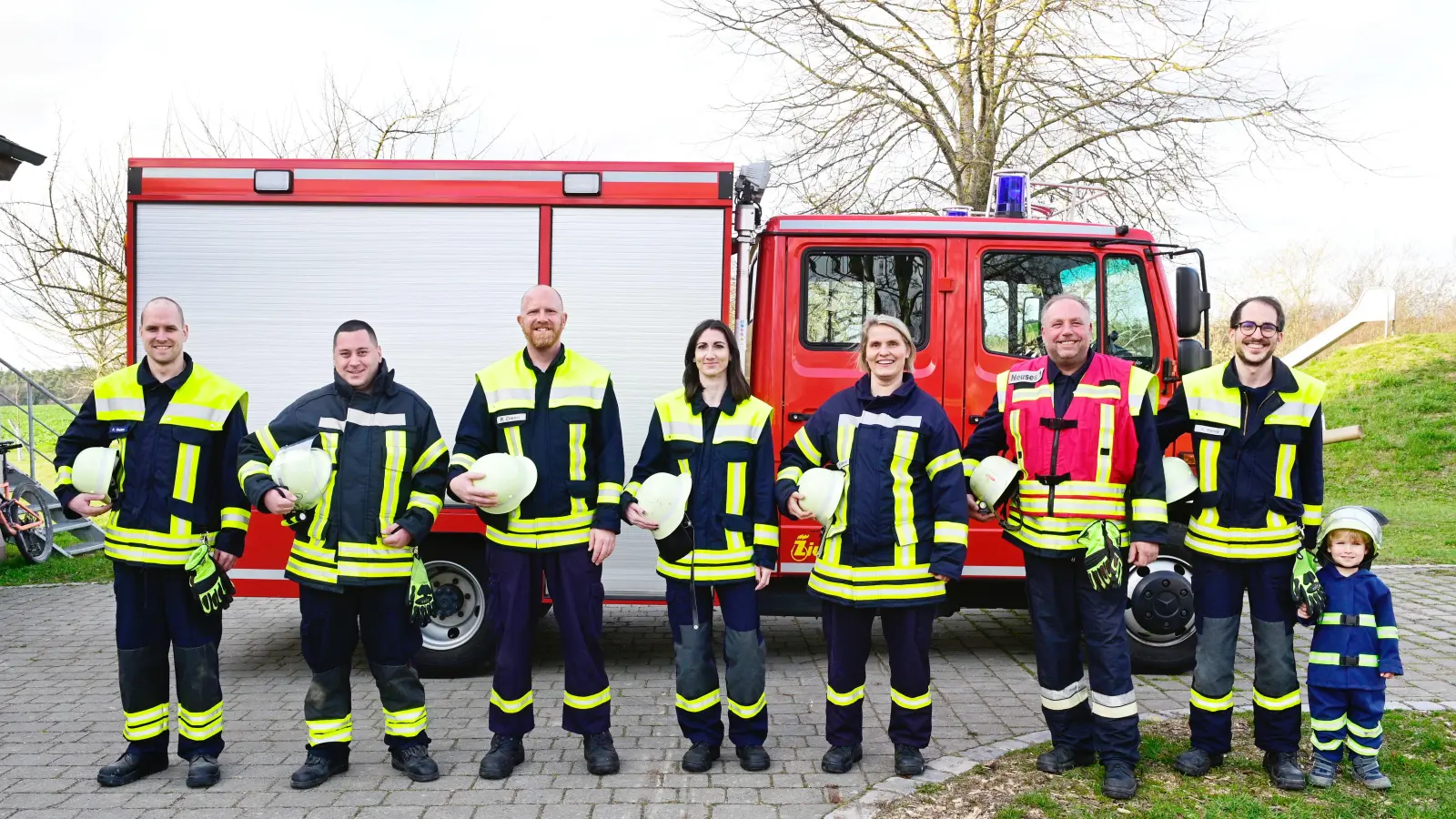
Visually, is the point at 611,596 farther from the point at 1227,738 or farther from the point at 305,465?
the point at 1227,738

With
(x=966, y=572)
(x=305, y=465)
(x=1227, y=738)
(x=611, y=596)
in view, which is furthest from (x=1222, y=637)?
(x=305, y=465)

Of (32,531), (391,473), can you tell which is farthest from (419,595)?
(32,531)

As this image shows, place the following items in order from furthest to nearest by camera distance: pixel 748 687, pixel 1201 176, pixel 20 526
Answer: pixel 1201 176
pixel 20 526
pixel 748 687

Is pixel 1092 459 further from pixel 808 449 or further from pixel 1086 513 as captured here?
pixel 808 449

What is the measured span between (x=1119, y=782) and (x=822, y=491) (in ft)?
5.04

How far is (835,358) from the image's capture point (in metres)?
5.18

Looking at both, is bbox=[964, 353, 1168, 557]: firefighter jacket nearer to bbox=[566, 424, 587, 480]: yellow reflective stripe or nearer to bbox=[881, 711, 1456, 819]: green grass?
bbox=[881, 711, 1456, 819]: green grass

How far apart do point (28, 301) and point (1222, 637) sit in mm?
16116

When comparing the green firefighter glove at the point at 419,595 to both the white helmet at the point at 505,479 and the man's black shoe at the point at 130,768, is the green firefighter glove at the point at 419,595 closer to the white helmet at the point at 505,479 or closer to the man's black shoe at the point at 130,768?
the white helmet at the point at 505,479

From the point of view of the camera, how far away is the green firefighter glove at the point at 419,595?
3910 mm

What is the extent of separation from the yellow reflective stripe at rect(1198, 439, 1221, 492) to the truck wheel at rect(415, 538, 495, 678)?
136 inches

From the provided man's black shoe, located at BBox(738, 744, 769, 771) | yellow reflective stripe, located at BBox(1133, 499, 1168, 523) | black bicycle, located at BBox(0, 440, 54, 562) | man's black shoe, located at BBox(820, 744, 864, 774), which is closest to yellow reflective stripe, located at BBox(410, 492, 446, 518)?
man's black shoe, located at BBox(738, 744, 769, 771)

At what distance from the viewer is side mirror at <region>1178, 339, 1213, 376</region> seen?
5.14 meters

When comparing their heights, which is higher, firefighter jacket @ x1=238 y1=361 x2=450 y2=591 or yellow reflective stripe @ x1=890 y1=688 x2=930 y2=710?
firefighter jacket @ x1=238 y1=361 x2=450 y2=591
